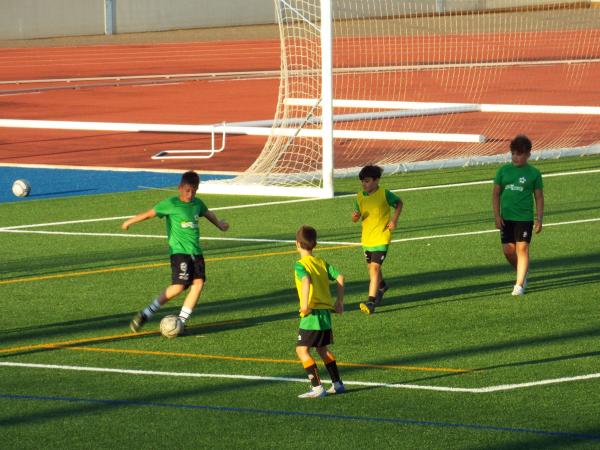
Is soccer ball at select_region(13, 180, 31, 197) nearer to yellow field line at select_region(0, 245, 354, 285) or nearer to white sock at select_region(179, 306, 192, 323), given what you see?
yellow field line at select_region(0, 245, 354, 285)

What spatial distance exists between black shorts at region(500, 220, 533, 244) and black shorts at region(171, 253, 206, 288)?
10.4 feet

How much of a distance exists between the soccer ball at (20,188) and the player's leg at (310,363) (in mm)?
12352

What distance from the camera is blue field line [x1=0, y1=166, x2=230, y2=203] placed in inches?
853

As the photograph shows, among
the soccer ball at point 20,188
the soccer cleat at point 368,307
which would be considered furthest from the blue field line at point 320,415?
the soccer ball at point 20,188

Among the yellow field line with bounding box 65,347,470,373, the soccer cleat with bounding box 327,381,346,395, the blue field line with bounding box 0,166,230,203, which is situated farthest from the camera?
the blue field line with bounding box 0,166,230,203

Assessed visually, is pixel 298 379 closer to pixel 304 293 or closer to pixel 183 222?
pixel 304 293

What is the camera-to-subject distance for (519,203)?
43.4ft

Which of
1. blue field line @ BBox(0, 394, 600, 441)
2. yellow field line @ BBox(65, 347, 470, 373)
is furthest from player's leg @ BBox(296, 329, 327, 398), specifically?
yellow field line @ BBox(65, 347, 470, 373)

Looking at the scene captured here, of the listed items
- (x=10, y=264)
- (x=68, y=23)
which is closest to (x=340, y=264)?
(x=10, y=264)

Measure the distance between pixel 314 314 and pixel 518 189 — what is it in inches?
165

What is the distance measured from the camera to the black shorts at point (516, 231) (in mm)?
13195

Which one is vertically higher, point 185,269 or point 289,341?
point 185,269

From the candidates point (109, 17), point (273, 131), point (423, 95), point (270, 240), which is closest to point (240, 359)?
point (270, 240)

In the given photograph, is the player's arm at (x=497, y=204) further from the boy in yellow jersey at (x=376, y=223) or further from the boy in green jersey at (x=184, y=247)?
the boy in green jersey at (x=184, y=247)
